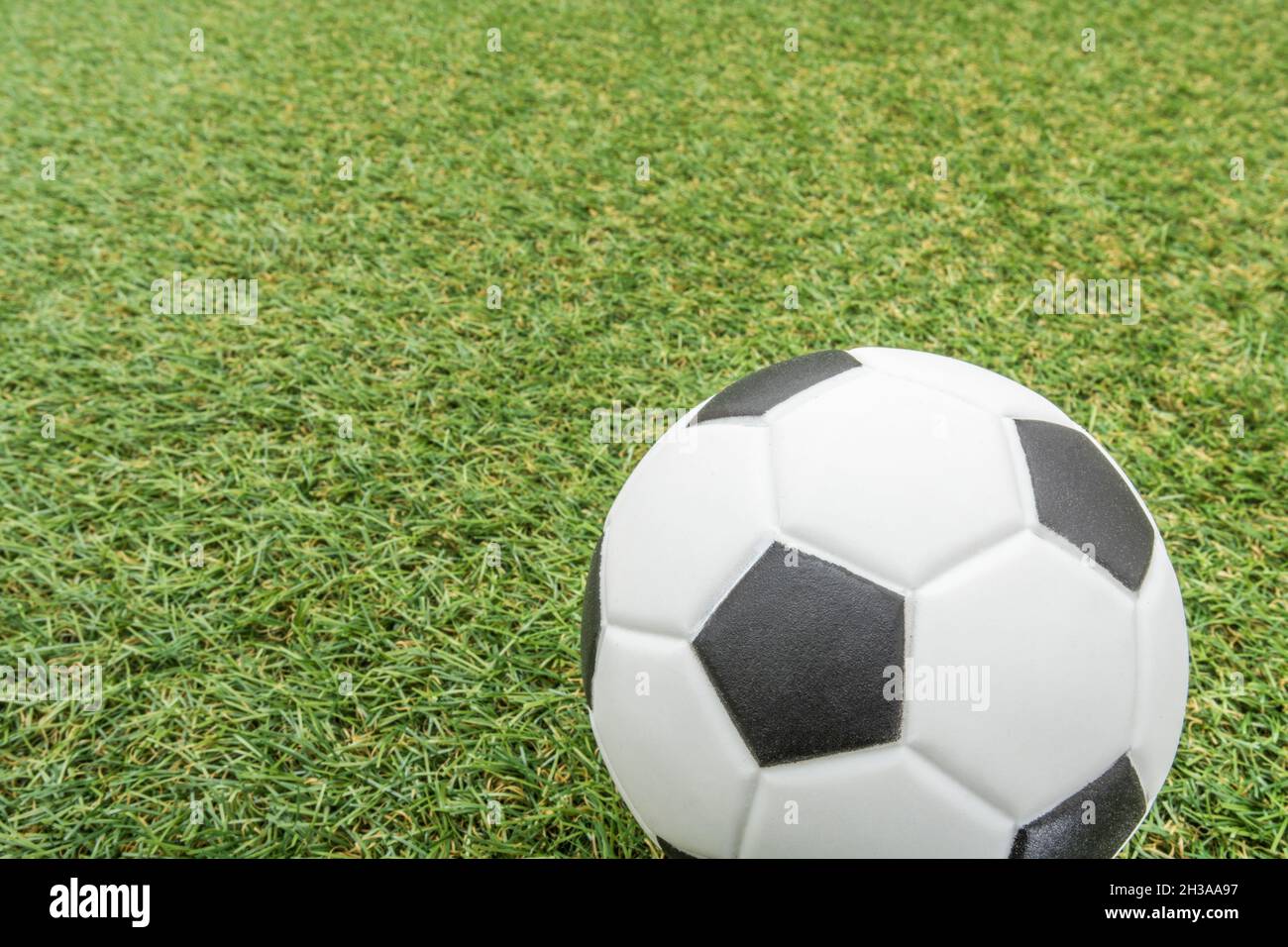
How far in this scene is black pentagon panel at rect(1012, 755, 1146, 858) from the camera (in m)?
1.12

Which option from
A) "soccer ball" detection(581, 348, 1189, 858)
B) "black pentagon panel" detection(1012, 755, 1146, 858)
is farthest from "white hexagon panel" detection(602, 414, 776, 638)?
"black pentagon panel" detection(1012, 755, 1146, 858)

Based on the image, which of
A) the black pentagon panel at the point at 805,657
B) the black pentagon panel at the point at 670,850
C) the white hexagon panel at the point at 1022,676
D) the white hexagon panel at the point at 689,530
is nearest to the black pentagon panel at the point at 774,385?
the white hexagon panel at the point at 689,530

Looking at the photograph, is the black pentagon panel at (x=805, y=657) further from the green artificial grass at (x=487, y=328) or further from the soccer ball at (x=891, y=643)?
the green artificial grass at (x=487, y=328)

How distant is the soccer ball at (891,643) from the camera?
42.6 inches

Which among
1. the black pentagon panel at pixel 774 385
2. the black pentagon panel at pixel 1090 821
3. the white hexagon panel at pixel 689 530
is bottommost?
the black pentagon panel at pixel 1090 821

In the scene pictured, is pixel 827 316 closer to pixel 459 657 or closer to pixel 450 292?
pixel 450 292

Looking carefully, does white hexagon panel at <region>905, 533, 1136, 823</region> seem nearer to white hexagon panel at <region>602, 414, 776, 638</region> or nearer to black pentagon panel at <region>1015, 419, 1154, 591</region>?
black pentagon panel at <region>1015, 419, 1154, 591</region>

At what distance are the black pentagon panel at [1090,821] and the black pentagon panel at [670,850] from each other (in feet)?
1.54

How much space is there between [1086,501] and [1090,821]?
46 cm

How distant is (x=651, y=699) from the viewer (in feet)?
3.94

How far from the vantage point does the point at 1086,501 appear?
1.25m

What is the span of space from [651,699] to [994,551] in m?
0.53

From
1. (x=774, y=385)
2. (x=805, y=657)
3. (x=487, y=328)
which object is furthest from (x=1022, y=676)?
(x=487, y=328)
